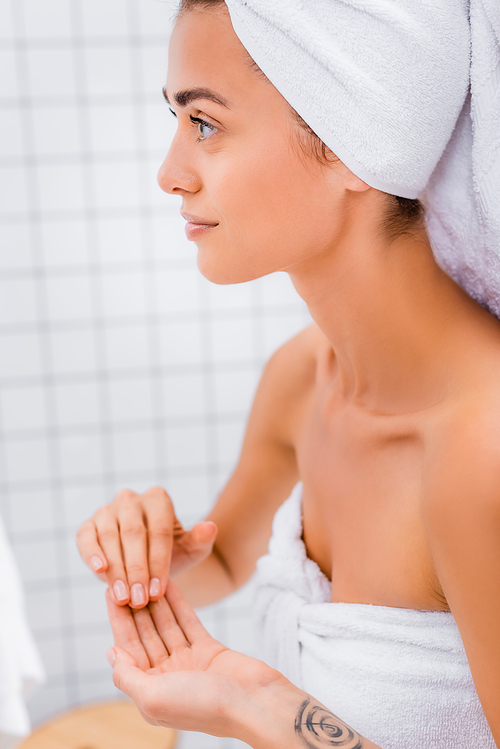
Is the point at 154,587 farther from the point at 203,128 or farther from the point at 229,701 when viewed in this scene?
the point at 203,128

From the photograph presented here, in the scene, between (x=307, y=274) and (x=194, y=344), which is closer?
(x=307, y=274)

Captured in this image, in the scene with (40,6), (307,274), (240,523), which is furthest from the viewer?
(40,6)

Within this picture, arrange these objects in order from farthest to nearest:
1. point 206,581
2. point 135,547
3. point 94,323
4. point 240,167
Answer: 1. point 94,323
2. point 206,581
3. point 135,547
4. point 240,167

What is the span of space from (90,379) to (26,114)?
73cm

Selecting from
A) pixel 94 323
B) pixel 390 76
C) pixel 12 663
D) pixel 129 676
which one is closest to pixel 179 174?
pixel 390 76

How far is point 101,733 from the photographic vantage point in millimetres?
1448

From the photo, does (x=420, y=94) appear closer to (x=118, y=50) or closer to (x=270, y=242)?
(x=270, y=242)

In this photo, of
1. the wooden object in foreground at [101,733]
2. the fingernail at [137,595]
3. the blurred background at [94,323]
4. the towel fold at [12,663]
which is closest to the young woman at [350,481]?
the fingernail at [137,595]

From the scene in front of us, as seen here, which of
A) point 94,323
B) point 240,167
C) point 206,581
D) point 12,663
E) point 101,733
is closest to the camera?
point 240,167

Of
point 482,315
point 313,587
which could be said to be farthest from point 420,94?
point 313,587

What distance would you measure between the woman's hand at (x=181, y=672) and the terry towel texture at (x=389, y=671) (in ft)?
0.34

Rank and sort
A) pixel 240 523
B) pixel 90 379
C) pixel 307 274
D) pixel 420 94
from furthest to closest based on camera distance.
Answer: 1. pixel 90 379
2. pixel 240 523
3. pixel 307 274
4. pixel 420 94

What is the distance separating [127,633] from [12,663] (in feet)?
2.33

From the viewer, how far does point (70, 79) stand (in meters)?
1.73
